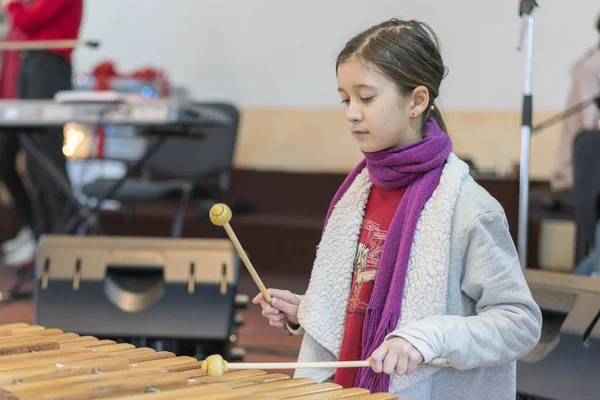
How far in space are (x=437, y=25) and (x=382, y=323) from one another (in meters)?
4.01

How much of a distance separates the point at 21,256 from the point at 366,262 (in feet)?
13.3

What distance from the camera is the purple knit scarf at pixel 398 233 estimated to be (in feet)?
5.11

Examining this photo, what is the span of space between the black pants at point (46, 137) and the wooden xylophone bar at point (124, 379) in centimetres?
290

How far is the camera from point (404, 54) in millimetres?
1613

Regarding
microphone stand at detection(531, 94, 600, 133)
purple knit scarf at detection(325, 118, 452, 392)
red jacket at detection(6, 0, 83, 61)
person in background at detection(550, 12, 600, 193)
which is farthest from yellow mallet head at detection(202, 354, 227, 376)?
red jacket at detection(6, 0, 83, 61)

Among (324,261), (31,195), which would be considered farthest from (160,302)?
(31,195)

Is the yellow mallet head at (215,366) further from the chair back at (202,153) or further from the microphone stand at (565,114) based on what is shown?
the chair back at (202,153)

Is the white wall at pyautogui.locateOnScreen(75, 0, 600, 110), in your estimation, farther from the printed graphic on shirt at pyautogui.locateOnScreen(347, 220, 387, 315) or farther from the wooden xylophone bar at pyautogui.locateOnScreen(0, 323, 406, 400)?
the wooden xylophone bar at pyautogui.locateOnScreen(0, 323, 406, 400)

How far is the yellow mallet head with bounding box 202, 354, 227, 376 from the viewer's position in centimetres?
134

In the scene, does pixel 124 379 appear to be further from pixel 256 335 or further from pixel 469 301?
pixel 256 335

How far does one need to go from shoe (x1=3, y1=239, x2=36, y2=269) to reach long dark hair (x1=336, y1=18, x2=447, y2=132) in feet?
12.4

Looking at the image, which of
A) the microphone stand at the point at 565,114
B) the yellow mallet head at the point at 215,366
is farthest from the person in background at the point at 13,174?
the yellow mallet head at the point at 215,366

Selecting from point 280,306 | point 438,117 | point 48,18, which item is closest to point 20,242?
point 48,18

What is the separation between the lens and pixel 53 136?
4.51 m
